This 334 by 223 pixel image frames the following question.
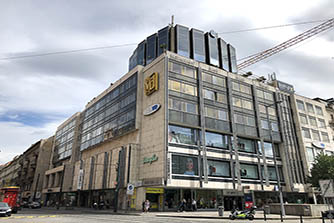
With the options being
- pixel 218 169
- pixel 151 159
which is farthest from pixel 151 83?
pixel 218 169

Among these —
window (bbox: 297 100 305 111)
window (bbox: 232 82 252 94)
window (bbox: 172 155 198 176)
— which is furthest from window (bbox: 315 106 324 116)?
window (bbox: 172 155 198 176)

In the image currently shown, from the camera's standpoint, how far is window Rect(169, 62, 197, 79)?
37.8 m

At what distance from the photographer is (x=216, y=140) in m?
38.4

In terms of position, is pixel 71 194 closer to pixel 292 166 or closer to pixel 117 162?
pixel 117 162

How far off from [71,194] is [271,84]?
4628cm

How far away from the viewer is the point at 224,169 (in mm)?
37312

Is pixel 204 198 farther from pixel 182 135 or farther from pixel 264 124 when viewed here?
pixel 264 124

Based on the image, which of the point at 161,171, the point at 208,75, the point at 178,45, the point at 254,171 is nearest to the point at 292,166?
the point at 254,171

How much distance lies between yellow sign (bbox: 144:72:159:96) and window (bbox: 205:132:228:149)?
10.1m

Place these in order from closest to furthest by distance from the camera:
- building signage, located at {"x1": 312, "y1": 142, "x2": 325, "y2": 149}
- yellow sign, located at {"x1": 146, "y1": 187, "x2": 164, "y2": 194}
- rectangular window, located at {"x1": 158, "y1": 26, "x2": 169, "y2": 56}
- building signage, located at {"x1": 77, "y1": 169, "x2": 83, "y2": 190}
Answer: yellow sign, located at {"x1": 146, "y1": 187, "x2": 164, "y2": 194}
rectangular window, located at {"x1": 158, "y1": 26, "x2": 169, "y2": 56}
building signage, located at {"x1": 312, "y1": 142, "x2": 325, "y2": 149}
building signage, located at {"x1": 77, "y1": 169, "x2": 83, "y2": 190}

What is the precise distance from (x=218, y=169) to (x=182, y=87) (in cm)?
1288

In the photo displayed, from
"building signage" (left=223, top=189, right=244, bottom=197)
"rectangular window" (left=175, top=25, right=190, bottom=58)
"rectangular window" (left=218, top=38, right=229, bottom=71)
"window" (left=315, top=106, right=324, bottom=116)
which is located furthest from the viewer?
"window" (left=315, top=106, right=324, bottom=116)

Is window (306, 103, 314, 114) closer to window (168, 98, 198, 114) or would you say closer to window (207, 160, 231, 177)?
window (207, 160, 231, 177)

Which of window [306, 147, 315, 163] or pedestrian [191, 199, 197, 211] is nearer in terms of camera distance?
pedestrian [191, 199, 197, 211]
